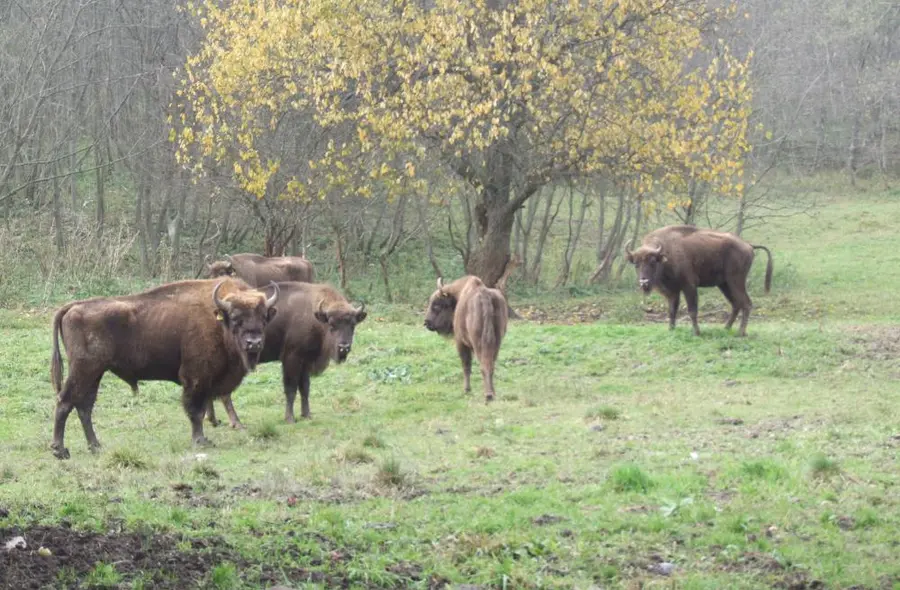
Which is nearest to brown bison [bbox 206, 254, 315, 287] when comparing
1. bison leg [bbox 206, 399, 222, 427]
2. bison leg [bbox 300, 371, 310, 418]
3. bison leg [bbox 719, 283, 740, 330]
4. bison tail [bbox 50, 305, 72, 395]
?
bison leg [bbox 300, 371, 310, 418]

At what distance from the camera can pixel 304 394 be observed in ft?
43.3

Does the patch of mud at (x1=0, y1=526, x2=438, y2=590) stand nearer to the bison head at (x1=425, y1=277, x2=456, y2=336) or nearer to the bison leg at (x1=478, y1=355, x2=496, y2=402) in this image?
the bison leg at (x1=478, y1=355, x2=496, y2=402)

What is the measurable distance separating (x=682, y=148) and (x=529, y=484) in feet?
42.3

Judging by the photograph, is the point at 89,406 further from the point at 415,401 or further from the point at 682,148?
the point at 682,148

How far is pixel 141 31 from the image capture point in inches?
1162

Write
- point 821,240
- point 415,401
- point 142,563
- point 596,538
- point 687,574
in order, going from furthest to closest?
point 821,240, point 415,401, point 596,538, point 687,574, point 142,563

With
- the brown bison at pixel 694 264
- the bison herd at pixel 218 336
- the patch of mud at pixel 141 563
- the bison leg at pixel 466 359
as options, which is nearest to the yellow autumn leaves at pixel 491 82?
the brown bison at pixel 694 264

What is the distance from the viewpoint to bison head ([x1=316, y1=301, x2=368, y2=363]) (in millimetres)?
13070

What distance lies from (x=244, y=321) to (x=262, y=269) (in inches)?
292

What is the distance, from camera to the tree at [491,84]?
2012 centimetres

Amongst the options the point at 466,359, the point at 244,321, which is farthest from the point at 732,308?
the point at 244,321

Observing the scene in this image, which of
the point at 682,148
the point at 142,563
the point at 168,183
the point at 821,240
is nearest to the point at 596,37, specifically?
the point at 682,148

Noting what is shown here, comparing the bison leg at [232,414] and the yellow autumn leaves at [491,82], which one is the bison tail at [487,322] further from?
the yellow autumn leaves at [491,82]

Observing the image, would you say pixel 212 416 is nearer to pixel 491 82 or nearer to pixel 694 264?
pixel 491 82
